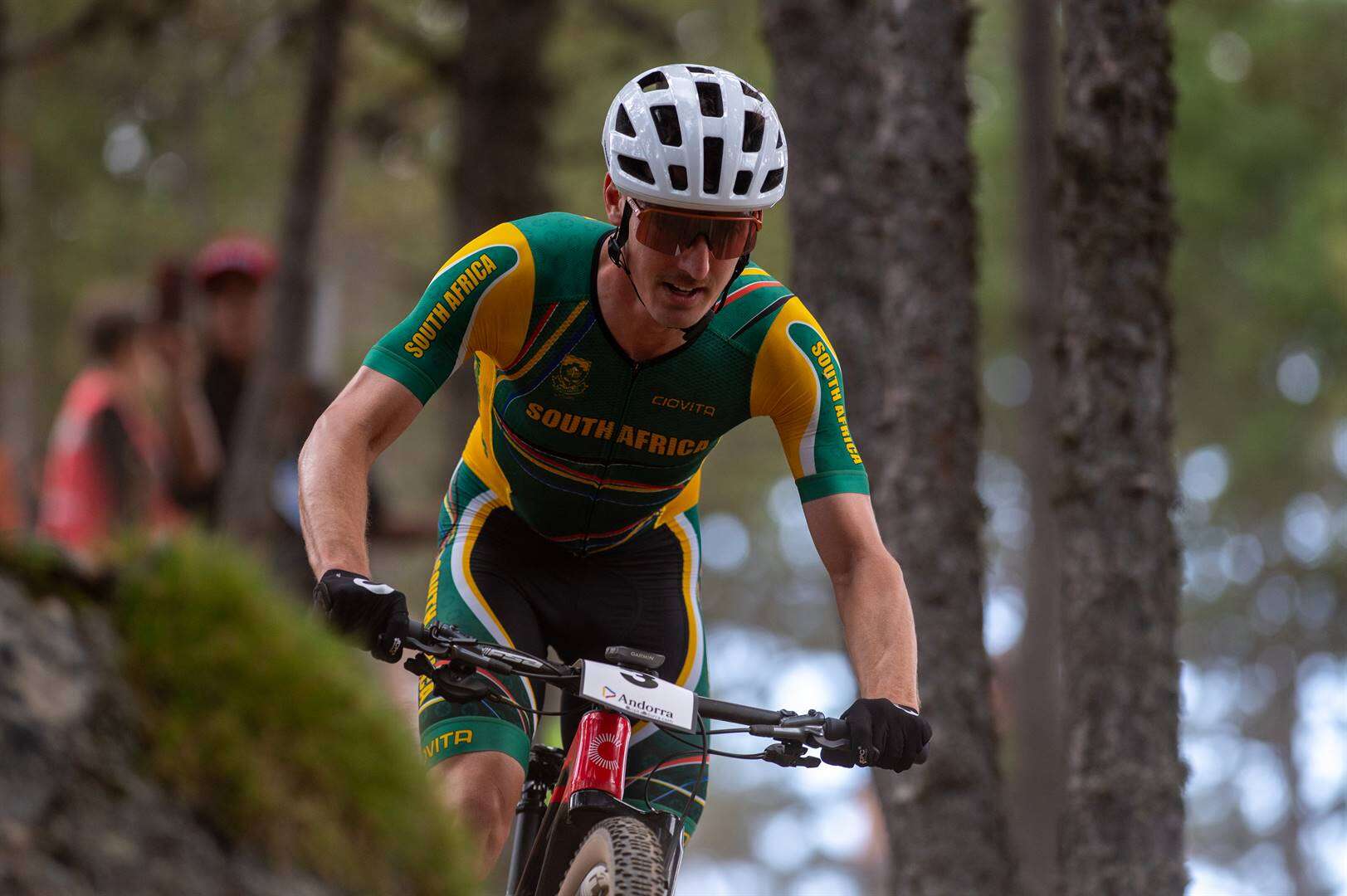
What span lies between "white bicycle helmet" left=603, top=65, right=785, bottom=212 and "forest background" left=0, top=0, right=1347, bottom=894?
13.3 ft

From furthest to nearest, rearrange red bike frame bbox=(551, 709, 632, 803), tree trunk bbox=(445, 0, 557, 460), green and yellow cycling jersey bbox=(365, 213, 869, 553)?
tree trunk bbox=(445, 0, 557, 460) → green and yellow cycling jersey bbox=(365, 213, 869, 553) → red bike frame bbox=(551, 709, 632, 803)

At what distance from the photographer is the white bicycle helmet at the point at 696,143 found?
4.38 metres

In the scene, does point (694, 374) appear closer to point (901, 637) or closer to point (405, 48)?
point (901, 637)

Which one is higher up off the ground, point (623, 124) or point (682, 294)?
point (623, 124)

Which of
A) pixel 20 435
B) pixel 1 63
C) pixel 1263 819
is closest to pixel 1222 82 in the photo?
pixel 1 63

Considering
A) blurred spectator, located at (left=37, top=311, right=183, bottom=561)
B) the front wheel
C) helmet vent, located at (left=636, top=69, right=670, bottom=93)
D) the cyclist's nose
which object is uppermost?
blurred spectator, located at (left=37, top=311, right=183, bottom=561)

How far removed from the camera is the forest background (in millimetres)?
14188

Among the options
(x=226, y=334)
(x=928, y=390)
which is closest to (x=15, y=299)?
(x=226, y=334)

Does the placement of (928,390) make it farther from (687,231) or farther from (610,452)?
(687,231)

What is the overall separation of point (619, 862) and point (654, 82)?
2.09m

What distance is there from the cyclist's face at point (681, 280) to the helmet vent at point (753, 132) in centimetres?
30

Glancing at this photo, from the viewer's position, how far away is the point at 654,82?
4.71m

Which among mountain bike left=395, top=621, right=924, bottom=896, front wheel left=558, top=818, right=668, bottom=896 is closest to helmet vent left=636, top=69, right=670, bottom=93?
mountain bike left=395, top=621, right=924, bottom=896

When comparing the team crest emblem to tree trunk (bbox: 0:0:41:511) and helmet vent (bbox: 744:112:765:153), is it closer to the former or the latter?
helmet vent (bbox: 744:112:765:153)
